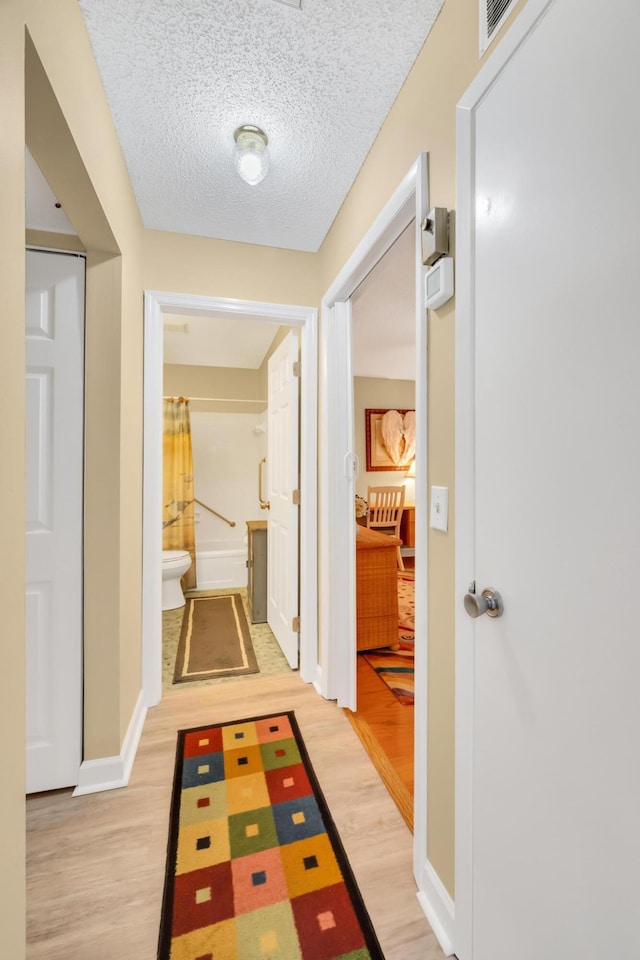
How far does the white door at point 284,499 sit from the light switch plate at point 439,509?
4.59ft

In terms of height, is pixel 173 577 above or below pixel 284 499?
below

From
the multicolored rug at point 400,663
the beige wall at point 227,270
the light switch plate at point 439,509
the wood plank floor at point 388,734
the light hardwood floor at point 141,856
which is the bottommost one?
the light hardwood floor at point 141,856

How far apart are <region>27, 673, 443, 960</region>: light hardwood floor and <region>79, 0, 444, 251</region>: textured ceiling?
2451mm

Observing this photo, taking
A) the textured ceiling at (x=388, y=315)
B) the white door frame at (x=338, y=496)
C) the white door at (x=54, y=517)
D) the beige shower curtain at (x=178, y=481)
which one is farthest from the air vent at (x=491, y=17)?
the beige shower curtain at (x=178, y=481)

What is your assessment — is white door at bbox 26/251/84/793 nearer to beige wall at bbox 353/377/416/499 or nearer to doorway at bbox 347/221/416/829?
doorway at bbox 347/221/416/829

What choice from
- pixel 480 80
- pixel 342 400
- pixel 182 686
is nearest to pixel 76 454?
pixel 342 400

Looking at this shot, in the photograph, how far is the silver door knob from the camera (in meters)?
0.87

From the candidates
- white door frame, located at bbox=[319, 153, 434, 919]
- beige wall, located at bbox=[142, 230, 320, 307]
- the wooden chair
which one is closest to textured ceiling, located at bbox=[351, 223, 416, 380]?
white door frame, located at bbox=[319, 153, 434, 919]

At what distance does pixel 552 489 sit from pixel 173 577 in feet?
11.0

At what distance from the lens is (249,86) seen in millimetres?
1349

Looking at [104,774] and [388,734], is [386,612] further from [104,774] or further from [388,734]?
[104,774]

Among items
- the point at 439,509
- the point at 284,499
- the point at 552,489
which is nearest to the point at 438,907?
the point at 439,509

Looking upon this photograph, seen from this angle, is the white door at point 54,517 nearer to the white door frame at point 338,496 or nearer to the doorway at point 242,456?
the doorway at point 242,456

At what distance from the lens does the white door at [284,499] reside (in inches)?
98.4
